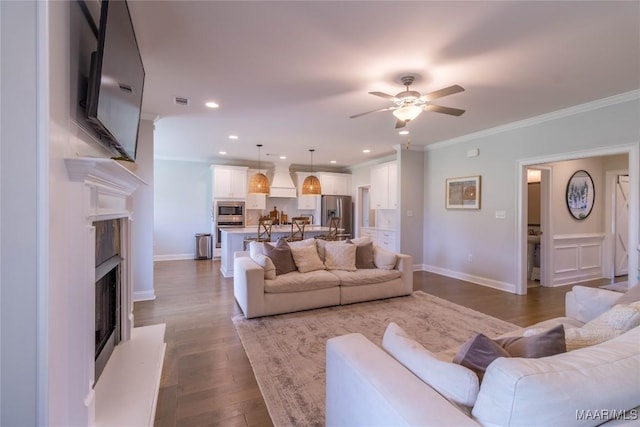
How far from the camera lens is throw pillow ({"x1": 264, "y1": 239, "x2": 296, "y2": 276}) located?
389 cm

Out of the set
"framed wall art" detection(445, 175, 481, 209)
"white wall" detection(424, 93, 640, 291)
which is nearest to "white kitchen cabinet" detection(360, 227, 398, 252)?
"white wall" detection(424, 93, 640, 291)

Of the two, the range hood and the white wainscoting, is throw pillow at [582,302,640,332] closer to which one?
the white wainscoting

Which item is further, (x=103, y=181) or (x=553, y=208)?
(x=553, y=208)

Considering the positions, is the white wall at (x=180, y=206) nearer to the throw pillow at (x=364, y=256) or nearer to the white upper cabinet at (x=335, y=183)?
the white upper cabinet at (x=335, y=183)

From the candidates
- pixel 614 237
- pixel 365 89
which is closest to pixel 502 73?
pixel 365 89

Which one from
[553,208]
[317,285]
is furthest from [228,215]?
[553,208]

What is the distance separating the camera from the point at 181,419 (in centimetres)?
184

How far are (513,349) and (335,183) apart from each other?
25.8 ft

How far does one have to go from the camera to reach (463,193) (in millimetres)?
5512

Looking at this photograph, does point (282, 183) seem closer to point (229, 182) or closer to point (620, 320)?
point (229, 182)

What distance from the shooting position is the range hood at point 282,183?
27.1 feet

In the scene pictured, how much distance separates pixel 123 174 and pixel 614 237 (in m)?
7.74

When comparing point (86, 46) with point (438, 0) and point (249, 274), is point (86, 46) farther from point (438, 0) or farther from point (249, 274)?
point (249, 274)

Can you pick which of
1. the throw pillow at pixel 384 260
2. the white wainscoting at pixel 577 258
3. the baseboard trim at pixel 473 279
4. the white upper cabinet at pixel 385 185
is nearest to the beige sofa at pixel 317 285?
the throw pillow at pixel 384 260
